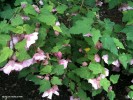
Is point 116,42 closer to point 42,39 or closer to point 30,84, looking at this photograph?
point 42,39

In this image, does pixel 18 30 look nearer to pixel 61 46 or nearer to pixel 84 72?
pixel 61 46

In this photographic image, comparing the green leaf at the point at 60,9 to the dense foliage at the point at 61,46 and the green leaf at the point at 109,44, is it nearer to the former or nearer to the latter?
the dense foliage at the point at 61,46

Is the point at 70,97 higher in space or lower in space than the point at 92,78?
lower

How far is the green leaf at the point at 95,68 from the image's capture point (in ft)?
8.82

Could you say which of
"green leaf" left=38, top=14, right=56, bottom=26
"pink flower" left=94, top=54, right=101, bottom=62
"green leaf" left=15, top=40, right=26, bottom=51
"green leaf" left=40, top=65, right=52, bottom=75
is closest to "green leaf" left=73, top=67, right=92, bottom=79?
"pink flower" left=94, top=54, right=101, bottom=62

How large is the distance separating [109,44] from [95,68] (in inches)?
10.4

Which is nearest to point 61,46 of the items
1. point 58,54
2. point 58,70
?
point 58,54

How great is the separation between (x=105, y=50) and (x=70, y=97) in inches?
23.9

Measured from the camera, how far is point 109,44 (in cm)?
256

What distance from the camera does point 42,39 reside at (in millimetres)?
2496

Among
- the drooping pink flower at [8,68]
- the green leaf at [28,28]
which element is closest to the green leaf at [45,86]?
the drooping pink flower at [8,68]

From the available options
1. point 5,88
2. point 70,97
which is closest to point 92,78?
point 70,97

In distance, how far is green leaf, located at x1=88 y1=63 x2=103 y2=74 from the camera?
2.69 meters

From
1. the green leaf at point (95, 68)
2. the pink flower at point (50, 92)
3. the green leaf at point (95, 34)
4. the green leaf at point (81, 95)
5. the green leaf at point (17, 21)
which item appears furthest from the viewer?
the green leaf at point (81, 95)
